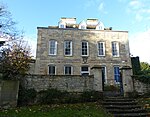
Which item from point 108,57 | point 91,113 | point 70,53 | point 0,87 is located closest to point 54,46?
point 70,53

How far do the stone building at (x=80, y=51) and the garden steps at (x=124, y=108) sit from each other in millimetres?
12804

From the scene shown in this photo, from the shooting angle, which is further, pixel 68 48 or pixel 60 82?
pixel 68 48

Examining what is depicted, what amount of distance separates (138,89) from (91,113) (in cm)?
636

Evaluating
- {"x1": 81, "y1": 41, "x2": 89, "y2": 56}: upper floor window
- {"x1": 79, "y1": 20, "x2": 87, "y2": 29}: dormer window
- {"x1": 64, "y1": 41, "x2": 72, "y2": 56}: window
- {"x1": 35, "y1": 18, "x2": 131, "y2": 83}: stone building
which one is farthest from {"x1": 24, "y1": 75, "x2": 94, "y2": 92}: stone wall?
{"x1": 79, "y1": 20, "x2": 87, "y2": 29}: dormer window

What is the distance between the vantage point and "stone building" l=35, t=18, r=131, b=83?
26172 millimetres

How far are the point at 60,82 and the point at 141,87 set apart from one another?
6.17 metres

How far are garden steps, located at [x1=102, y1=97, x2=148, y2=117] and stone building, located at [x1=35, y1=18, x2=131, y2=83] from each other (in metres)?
12.8

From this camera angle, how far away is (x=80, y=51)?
2725cm

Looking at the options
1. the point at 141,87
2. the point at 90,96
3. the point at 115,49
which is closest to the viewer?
the point at 90,96

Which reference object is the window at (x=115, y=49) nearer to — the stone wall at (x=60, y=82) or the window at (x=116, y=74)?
the window at (x=116, y=74)

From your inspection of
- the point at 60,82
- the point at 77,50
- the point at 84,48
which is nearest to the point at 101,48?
the point at 84,48

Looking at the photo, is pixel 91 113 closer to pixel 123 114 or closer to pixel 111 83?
pixel 123 114

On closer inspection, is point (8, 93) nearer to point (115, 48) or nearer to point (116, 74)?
point (116, 74)

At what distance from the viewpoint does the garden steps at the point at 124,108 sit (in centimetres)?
1022
